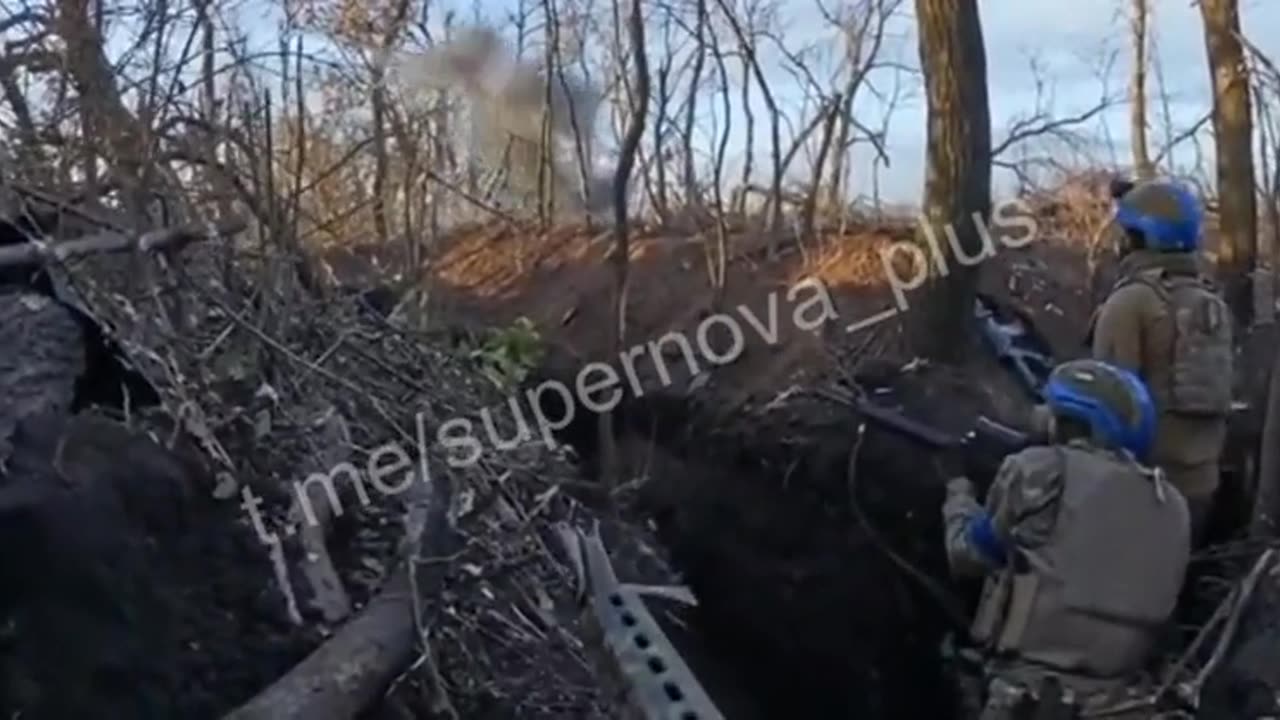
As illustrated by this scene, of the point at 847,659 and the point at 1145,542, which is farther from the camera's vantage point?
the point at 847,659

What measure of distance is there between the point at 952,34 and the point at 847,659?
3.05 metres

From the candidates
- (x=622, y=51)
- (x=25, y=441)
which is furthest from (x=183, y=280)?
(x=622, y=51)

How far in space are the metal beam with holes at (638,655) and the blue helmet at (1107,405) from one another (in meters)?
2.18

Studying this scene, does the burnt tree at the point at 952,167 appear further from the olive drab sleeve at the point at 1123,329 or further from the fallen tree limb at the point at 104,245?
the fallen tree limb at the point at 104,245

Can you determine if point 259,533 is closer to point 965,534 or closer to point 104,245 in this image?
point 104,245

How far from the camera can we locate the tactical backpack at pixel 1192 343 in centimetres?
555

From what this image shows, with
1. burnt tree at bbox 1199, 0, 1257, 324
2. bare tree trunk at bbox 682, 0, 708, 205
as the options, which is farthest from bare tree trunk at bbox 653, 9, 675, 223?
burnt tree at bbox 1199, 0, 1257, 324

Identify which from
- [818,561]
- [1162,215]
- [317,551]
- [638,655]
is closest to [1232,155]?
[818,561]

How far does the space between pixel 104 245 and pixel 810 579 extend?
3676 mm

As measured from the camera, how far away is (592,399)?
367 inches

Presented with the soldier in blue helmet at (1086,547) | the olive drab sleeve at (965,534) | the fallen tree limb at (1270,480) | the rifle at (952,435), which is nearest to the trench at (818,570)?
the rifle at (952,435)

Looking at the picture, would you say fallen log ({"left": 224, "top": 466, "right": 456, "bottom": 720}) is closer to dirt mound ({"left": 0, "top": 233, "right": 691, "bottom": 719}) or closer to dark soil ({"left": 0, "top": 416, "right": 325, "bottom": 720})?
dirt mound ({"left": 0, "top": 233, "right": 691, "bottom": 719})

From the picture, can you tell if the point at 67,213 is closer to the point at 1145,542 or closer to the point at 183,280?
the point at 183,280

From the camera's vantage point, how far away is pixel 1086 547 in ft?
15.4
